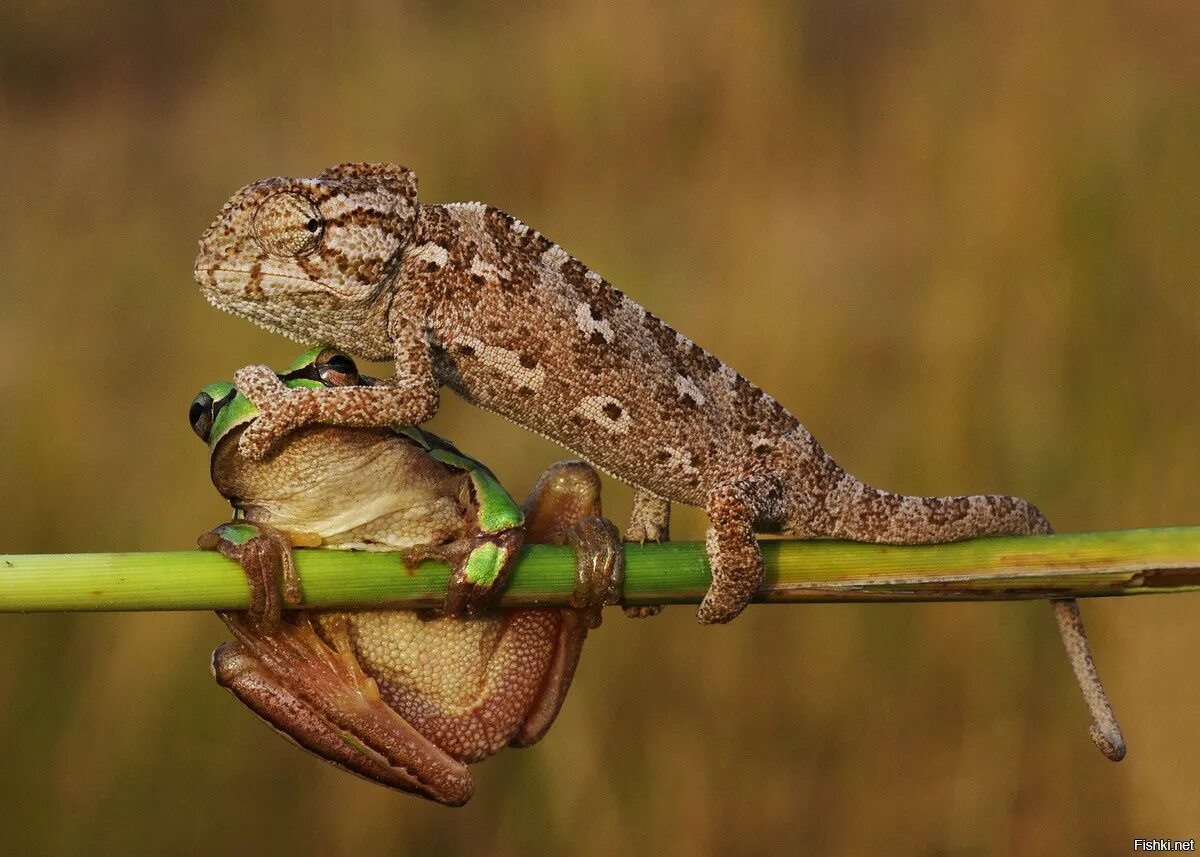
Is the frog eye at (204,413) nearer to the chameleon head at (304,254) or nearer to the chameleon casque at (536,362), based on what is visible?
the chameleon casque at (536,362)

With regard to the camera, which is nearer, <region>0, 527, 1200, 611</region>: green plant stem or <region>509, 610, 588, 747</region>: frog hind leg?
<region>0, 527, 1200, 611</region>: green plant stem

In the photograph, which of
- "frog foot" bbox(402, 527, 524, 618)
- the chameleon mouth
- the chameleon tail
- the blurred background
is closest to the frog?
"frog foot" bbox(402, 527, 524, 618)

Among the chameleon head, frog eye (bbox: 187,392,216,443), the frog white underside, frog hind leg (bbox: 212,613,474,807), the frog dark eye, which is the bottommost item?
frog hind leg (bbox: 212,613,474,807)

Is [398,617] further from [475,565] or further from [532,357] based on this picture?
[532,357]

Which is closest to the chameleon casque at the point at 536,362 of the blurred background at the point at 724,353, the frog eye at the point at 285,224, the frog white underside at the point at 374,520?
the frog eye at the point at 285,224

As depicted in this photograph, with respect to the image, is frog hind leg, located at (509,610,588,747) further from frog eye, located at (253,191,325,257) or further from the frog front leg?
frog eye, located at (253,191,325,257)

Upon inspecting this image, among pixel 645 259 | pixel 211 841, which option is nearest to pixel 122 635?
pixel 211 841
